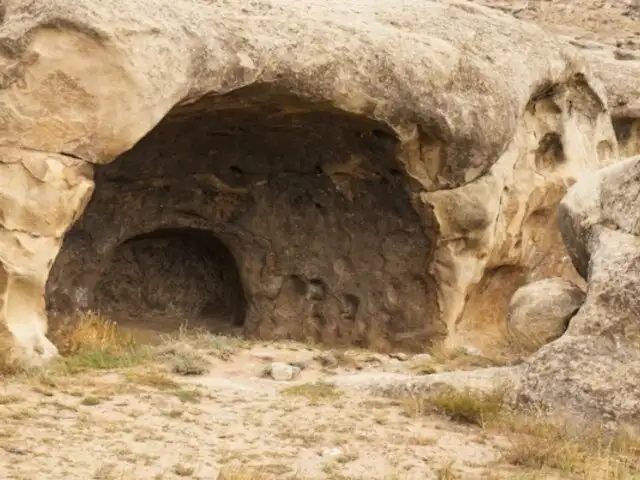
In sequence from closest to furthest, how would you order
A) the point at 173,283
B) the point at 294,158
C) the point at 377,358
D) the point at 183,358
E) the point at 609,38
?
the point at 183,358 < the point at 377,358 < the point at 294,158 < the point at 173,283 < the point at 609,38

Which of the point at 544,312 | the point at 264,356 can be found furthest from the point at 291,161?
the point at 544,312

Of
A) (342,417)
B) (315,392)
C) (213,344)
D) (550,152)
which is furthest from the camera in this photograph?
(550,152)

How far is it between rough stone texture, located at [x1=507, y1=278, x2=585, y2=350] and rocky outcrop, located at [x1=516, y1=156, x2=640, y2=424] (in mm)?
457

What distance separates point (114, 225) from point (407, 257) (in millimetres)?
3103

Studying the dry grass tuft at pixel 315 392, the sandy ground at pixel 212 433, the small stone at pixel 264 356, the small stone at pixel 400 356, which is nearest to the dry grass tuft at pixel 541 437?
the sandy ground at pixel 212 433

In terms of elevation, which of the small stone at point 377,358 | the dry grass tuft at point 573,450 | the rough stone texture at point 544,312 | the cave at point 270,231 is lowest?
the dry grass tuft at point 573,450

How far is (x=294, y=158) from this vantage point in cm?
1055

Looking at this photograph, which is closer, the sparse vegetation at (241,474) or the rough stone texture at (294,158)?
the sparse vegetation at (241,474)

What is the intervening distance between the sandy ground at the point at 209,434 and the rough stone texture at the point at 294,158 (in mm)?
1427

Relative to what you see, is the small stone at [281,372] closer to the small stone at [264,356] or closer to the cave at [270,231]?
the small stone at [264,356]

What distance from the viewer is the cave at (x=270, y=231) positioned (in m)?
10.1

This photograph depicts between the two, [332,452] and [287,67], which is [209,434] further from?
[287,67]

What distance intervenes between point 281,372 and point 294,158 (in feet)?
11.4

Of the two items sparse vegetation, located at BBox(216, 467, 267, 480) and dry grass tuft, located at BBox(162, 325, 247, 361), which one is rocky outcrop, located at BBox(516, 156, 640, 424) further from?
dry grass tuft, located at BBox(162, 325, 247, 361)
